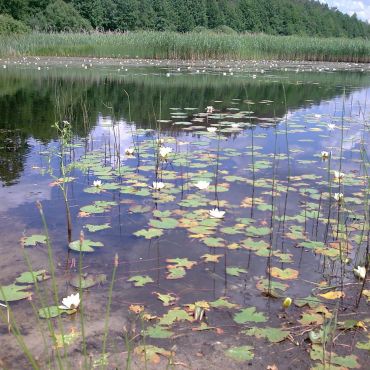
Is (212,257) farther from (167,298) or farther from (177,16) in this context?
(177,16)

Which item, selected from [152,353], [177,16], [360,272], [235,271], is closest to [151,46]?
[235,271]

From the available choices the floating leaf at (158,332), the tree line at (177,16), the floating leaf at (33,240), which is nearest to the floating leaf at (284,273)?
the floating leaf at (158,332)

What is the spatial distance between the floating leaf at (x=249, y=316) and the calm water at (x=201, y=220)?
3 centimetres

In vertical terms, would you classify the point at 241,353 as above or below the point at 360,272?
below

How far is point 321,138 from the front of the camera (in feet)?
18.8

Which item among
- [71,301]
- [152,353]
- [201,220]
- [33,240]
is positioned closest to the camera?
[152,353]

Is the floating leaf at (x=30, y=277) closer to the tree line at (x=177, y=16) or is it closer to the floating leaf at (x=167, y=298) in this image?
the floating leaf at (x=167, y=298)

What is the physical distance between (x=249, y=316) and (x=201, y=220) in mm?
1106

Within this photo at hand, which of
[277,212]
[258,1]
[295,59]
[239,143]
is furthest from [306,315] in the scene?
[258,1]

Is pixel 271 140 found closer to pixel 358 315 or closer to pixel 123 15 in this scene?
pixel 358 315

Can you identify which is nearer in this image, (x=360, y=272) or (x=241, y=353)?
(x=241, y=353)

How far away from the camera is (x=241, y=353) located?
6.02 feet

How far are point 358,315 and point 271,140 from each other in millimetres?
3673

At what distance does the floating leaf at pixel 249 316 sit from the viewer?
2.04 m
